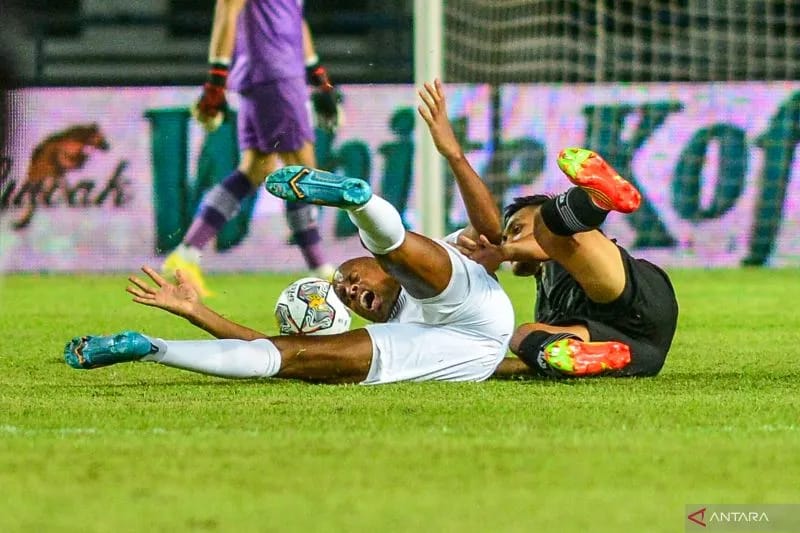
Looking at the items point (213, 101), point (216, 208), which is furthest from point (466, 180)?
point (213, 101)

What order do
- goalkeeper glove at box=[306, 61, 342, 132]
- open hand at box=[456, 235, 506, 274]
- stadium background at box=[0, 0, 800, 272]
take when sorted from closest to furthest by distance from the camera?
1. open hand at box=[456, 235, 506, 274]
2. goalkeeper glove at box=[306, 61, 342, 132]
3. stadium background at box=[0, 0, 800, 272]

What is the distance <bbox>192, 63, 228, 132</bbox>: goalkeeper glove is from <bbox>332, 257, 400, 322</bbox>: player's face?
6.50 m

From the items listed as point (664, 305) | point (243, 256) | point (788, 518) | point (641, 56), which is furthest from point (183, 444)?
point (641, 56)

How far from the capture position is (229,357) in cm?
541

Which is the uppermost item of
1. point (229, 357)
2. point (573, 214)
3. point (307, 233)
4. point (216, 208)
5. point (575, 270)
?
point (573, 214)

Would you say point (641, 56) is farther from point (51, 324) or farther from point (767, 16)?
point (51, 324)

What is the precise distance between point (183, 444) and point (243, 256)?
32.2ft

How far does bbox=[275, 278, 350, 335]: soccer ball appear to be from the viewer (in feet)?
19.4

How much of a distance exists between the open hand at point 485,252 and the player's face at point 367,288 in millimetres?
318

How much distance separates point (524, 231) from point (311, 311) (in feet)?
2.96

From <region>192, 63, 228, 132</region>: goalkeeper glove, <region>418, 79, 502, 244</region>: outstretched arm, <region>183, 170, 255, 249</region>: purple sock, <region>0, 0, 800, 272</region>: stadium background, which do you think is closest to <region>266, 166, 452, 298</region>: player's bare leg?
<region>418, 79, 502, 244</region>: outstretched arm

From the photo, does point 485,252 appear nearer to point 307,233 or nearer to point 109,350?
point 109,350

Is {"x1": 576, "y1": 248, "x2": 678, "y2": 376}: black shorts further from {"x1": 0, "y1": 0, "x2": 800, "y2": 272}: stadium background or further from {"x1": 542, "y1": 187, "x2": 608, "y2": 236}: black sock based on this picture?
{"x1": 0, "y1": 0, "x2": 800, "y2": 272}: stadium background

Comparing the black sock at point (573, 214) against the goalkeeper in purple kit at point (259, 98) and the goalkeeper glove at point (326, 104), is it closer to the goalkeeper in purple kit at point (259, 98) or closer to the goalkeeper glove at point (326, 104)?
the goalkeeper in purple kit at point (259, 98)
